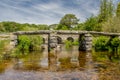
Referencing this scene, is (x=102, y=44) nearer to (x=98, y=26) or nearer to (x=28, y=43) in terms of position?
(x=28, y=43)

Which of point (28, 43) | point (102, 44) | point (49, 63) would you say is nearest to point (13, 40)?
point (28, 43)

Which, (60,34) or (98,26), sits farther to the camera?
(98,26)

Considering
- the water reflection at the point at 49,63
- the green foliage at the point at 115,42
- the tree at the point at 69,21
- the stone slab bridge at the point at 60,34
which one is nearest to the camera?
Answer: the water reflection at the point at 49,63

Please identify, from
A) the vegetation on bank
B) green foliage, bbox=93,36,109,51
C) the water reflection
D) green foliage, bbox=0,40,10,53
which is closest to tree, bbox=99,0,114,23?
the vegetation on bank

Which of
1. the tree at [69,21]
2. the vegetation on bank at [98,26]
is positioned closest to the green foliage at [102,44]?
the vegetation on bank at [98,26]

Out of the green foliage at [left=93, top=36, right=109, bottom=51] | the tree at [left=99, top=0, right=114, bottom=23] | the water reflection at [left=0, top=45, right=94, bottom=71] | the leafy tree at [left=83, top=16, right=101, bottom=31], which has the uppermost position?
the tree at [left=99, top=0, right=114, bottom=23]

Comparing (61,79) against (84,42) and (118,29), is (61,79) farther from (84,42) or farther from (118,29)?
(118,29)

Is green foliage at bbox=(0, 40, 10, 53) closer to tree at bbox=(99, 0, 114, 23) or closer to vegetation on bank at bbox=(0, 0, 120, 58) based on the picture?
vegetation on bank at bbox=(0, 0, 120, 58)

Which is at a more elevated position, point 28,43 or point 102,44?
point 28,43

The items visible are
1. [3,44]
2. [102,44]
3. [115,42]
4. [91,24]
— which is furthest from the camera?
[91,24]

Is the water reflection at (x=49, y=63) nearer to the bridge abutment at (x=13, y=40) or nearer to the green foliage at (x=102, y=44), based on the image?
the bridge abutment at (x=13, y=40)

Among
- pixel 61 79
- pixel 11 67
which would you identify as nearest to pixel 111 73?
pixel 61 79

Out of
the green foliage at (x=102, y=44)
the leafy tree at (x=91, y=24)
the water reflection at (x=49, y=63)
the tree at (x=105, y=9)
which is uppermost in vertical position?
the tree at (x=105, y=9)

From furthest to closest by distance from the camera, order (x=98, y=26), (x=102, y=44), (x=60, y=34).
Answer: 1. (x=98, y=26)
2. (x=102, y=44)
3. (x=60, y=34)
